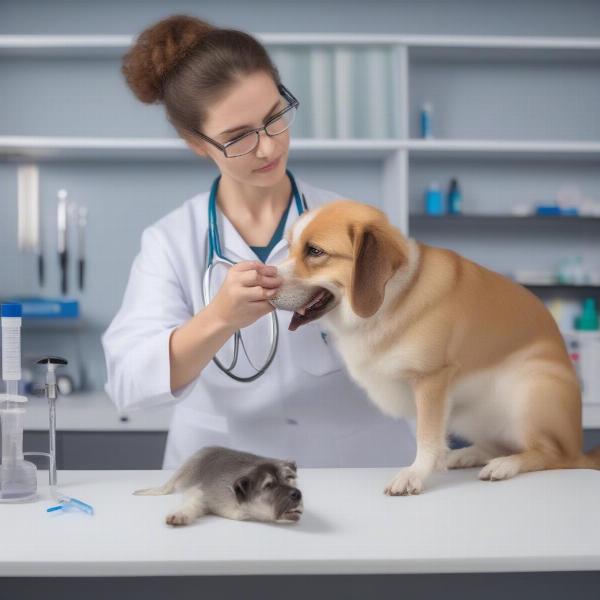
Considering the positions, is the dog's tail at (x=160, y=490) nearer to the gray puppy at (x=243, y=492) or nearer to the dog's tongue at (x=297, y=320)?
the gray puppy at (x=243, y=492)

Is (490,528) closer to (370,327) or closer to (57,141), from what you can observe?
(370,327)

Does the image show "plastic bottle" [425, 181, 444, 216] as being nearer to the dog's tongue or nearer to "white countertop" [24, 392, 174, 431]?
"white countertop" [24, 392, 174, 431]

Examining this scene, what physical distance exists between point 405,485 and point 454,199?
75.8 inches

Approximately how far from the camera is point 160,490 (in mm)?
1009

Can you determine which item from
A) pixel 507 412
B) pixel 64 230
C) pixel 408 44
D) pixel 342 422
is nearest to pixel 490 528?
pixel 507 412

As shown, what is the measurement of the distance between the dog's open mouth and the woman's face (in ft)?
1.10

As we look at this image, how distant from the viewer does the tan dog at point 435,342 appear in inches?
41.3

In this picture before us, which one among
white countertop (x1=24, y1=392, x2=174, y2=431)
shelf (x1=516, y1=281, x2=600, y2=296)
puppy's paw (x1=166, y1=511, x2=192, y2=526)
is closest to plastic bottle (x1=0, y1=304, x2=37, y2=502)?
puppy's paw (x1=166, y1=511, x2=192, y2=526)

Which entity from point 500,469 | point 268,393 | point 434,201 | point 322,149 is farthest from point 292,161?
point 500,469

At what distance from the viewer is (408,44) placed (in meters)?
2.55

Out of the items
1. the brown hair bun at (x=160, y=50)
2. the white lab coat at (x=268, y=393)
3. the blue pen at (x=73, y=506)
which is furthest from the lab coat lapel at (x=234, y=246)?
the blue pen at (x=73, y=506)

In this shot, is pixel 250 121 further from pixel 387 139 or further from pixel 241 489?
pixel 387 139

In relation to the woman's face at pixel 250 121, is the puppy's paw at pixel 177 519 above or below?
below

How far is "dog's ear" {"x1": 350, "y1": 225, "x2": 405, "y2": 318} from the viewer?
39.9 inches
